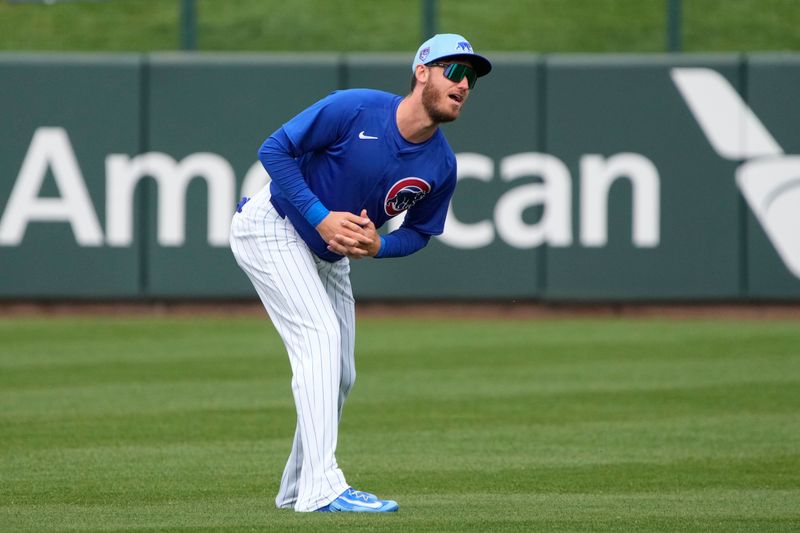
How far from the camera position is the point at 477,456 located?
7246mm

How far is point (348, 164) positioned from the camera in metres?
5.62

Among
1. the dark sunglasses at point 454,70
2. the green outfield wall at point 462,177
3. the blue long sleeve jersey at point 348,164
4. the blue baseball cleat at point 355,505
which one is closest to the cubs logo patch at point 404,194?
the blue long sleeve jersey at point 348,164

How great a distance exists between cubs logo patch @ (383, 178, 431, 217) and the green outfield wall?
8.31 m

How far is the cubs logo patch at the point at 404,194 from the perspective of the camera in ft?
18.6

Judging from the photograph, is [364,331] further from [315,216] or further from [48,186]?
[315,216]

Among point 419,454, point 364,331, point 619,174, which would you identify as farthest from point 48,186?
point 419,454

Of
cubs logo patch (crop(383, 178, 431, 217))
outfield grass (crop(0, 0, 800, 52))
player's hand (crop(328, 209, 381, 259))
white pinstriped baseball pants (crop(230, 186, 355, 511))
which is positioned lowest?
white pinstriped baseball pants (crop(230, 186, 355, 511))

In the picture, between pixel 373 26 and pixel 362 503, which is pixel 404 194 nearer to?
pixel 362 503

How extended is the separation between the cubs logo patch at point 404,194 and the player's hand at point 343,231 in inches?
12.9

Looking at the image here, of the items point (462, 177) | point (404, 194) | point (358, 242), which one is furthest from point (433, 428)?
point (462, 177)

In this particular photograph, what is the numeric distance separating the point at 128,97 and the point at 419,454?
7956mm

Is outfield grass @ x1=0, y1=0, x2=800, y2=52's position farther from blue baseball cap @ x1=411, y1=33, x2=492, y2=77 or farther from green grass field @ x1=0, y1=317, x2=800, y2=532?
blue baseball cap @ x1=411, y1=33, x2=492, y2=77

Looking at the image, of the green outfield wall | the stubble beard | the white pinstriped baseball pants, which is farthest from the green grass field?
the stubble beard

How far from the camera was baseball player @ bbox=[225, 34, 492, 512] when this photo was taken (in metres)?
5.43
